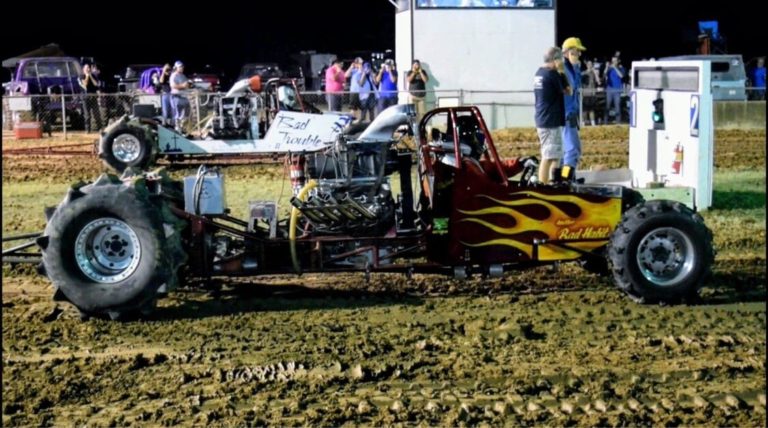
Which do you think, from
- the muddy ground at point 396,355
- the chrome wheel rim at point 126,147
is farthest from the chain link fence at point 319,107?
the muddy ground at point 396,355

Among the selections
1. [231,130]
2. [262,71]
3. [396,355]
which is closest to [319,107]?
[231,130]

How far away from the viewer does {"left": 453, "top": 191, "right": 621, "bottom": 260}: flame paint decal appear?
8.61 meters

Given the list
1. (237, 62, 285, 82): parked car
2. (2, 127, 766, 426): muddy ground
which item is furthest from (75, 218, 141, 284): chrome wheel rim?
(237, 62, 285, 82): parked car

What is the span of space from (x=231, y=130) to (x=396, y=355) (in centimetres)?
1257

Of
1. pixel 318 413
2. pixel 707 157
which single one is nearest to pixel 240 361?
pixel 318 413

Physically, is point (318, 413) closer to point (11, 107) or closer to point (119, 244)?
point (119, 244)

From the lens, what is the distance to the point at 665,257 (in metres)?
8.51

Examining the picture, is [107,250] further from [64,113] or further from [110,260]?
[64,113]

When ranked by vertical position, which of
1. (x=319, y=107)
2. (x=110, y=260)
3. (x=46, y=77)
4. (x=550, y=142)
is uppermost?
(x=46, y=77)

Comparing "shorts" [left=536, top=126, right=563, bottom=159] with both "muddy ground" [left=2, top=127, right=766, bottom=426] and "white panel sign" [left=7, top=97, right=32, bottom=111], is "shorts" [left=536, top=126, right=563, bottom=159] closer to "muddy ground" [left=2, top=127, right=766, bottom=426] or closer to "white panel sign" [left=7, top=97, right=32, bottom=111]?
"muddy ground" [left=2, top=127, right=766, bottom=426]

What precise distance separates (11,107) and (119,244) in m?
18.5

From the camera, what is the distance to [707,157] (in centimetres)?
1241

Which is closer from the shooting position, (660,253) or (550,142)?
(660,253)

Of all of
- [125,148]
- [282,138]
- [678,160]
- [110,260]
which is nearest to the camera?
[110,260]
